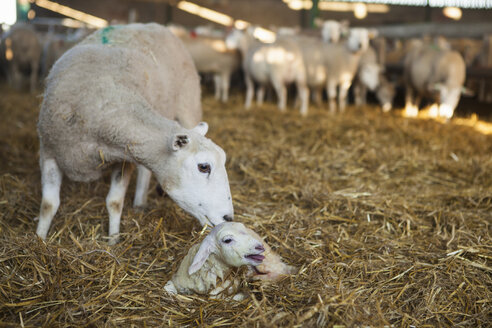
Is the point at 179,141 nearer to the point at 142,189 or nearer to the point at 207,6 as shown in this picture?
the point at 142,189

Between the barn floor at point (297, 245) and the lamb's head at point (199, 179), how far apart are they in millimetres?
329

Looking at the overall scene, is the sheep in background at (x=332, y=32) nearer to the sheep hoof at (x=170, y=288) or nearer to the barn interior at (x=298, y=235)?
the barn interior at (x=298, y=235)

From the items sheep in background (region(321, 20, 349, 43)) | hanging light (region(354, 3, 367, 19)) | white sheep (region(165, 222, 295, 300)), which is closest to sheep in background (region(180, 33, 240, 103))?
sheep in background (region(321, 20, 349, 43))

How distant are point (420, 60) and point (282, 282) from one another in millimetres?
7683

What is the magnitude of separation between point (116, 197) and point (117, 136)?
0.55m

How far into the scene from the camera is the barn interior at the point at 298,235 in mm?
2203

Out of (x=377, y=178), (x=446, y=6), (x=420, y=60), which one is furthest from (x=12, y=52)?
(x=446, y=6)

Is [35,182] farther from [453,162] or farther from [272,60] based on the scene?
[272,60]

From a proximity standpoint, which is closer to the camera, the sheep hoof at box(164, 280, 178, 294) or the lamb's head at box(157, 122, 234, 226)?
the sheep hoof at box(164, 280, 178, 294)

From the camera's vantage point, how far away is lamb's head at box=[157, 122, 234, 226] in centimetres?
261

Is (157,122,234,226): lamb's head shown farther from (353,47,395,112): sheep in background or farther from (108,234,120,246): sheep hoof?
(353,47,395,112): sheep in background

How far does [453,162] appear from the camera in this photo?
4887 millimetres

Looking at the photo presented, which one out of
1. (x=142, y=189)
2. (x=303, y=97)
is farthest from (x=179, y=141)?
(x=303, y=97)

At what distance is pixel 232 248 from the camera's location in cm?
223
